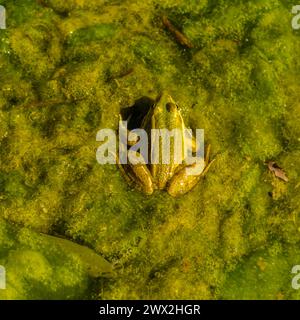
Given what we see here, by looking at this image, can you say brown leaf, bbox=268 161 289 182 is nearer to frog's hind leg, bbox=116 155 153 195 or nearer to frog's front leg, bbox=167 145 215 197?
frog's front leg, bbox=167 145 215 197

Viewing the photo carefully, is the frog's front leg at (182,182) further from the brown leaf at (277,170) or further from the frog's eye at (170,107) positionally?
the brown leaf at (277,170)

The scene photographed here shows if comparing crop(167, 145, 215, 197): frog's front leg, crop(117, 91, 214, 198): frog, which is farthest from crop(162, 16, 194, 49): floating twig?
crop(167, 145, 215, 197): frog's front leg

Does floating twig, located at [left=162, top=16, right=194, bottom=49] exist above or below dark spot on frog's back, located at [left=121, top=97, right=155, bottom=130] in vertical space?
above

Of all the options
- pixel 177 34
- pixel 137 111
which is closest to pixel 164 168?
pixel 137 111

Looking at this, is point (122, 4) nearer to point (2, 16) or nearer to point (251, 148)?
point (2, 16)

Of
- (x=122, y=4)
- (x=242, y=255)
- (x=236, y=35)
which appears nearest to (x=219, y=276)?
(x=242, y=255)

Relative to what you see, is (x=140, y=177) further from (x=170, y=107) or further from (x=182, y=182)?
(x=170, y=107)
